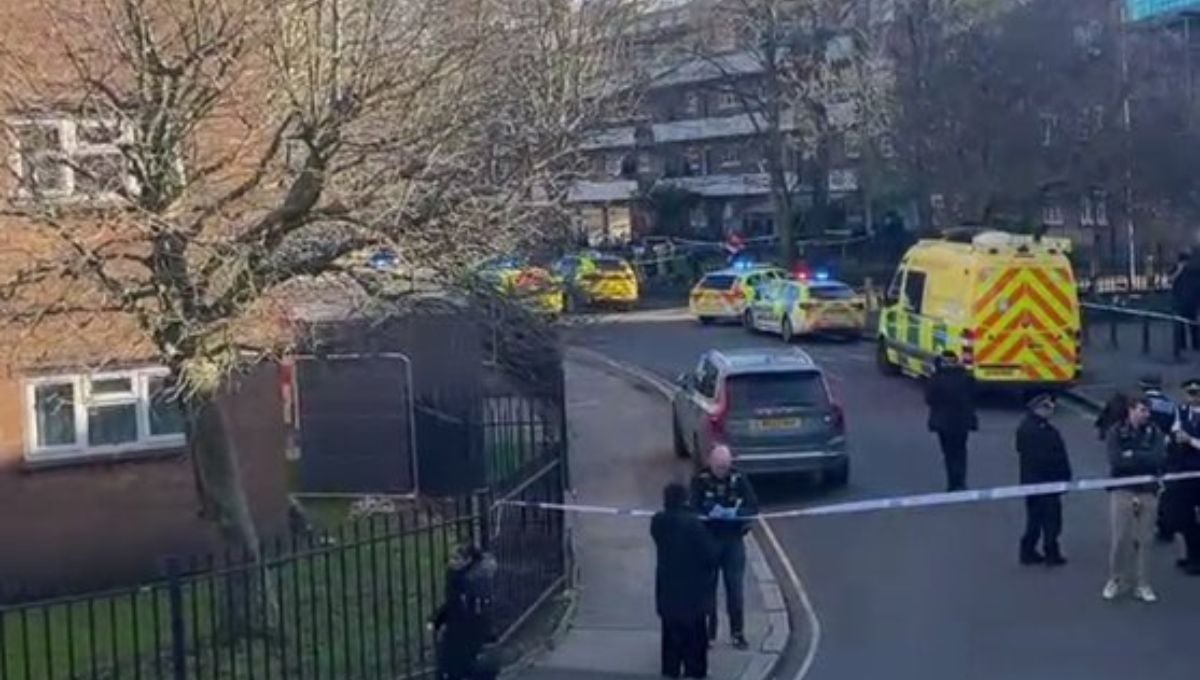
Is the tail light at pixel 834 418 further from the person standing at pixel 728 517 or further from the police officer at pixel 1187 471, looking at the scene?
the person standing at pixel 728 517

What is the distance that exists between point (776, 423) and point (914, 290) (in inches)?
406

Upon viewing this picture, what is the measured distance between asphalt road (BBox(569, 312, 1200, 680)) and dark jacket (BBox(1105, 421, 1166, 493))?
1008 millimetres

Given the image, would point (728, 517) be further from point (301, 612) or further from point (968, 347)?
point (968, 347)

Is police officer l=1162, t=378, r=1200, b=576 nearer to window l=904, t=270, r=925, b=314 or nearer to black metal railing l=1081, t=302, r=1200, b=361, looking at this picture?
window l=904, t=270, r=925, b=314

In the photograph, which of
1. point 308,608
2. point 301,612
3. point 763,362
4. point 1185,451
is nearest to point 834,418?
point 763,362

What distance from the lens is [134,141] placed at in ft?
39.5

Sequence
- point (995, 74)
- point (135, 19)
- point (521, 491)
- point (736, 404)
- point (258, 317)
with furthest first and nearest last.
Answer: point (995, 74)
point (736, 404)
point (521, 491)
point (258, 317)
point (135, 19)

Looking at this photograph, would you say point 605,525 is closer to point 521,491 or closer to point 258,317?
point 521,491

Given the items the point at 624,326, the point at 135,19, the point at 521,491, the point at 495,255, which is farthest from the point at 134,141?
the point at 624,326

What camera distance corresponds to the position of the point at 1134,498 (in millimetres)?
15141

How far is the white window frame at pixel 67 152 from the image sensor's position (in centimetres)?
1191

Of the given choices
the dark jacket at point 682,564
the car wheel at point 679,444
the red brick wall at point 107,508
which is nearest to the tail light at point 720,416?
the car wheel at point 679,444

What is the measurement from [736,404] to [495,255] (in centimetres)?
816

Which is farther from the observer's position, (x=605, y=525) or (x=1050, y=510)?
(x=605, y=525)
